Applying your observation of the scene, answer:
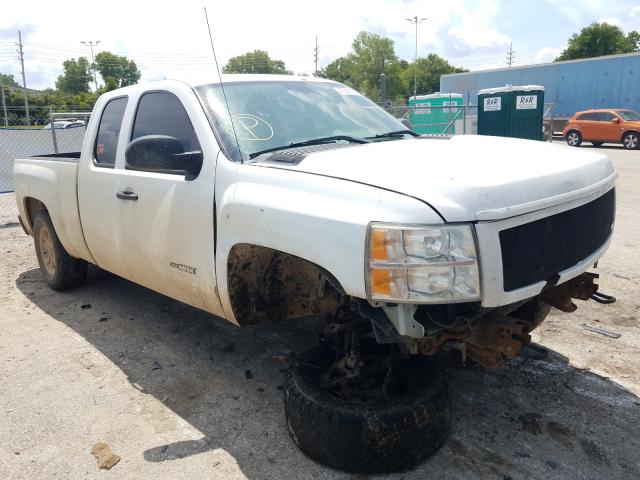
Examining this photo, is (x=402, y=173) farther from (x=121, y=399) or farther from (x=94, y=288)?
(x=94, y=288)

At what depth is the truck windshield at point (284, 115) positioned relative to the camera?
3283mm

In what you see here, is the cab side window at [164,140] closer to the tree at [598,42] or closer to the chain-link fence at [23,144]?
the chain-link fence at [23,144]

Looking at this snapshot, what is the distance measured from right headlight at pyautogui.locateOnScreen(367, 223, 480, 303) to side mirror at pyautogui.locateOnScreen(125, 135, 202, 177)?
4.79 feet

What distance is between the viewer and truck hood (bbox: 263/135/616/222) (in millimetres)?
2275

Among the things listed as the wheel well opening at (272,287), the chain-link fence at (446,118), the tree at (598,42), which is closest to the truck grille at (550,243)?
the wheel well opening at (272,287)

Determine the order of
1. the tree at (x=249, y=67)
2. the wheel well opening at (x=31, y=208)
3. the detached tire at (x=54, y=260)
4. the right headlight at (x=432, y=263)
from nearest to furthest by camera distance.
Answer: the right headlight at (x=432, y=263) < the detached tire at (x=54, y=260) < the wheel well opening at (x=31, y=208) < the tree at (x=249, y=67)

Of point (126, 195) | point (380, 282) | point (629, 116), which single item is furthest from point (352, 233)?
point (629, 116)

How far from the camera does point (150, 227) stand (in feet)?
11.8

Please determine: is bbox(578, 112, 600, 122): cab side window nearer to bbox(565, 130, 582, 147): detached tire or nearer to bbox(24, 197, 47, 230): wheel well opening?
bbox(565, 130, 582, 147): detached tire

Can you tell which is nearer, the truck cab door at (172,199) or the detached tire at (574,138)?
the truck cab door at (172,199)

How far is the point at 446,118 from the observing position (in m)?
20.6

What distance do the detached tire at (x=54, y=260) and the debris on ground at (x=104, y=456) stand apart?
2852 mm

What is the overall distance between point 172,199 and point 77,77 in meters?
86.7

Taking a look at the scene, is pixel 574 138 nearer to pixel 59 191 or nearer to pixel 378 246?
pixel 59 191
